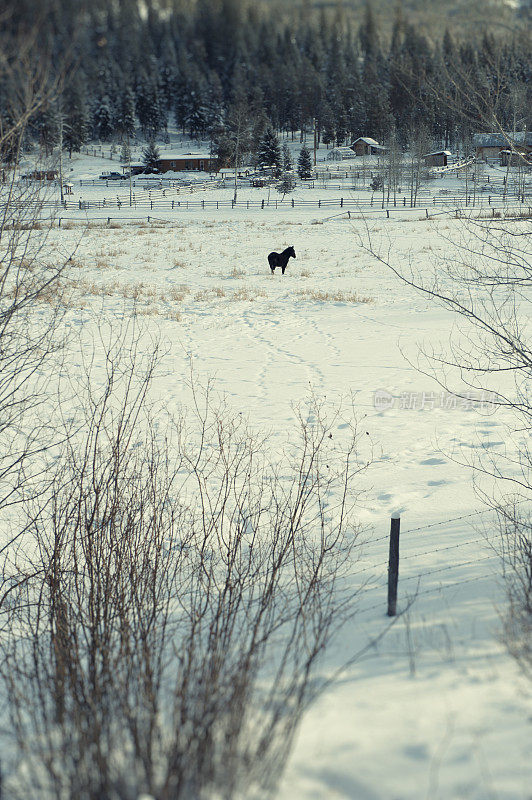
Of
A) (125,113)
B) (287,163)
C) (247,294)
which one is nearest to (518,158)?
(247,294)

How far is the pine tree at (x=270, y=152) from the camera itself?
70188mm

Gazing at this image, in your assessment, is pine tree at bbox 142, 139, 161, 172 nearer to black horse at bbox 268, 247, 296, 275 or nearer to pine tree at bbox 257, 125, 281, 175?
pine tree at bbox 257, 125, 281, 175

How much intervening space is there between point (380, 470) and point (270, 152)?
2746 inches

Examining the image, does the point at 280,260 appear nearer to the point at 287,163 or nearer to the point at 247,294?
the point at 247,294

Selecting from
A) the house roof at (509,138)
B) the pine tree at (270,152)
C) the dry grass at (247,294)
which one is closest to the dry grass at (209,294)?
the dry grass at (247,294)

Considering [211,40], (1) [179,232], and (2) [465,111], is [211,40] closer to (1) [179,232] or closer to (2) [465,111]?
(2) [465,111]

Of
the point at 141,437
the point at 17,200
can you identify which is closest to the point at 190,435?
the point at 141,437

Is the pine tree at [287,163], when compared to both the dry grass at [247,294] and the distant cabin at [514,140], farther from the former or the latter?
the distant cabin at [514,140]

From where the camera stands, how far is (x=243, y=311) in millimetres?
17859

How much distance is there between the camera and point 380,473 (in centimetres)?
823

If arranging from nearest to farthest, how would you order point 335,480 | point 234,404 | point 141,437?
1. point 335,480
2. point 141,437
3. point 234,404

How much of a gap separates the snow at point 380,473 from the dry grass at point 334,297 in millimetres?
109

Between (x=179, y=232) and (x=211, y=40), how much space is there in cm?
3008

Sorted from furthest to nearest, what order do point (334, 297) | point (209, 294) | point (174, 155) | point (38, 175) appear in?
1. point (174, 155)
2. point (209, 294)
3. point (334, 297)
4. point (38, 175)
